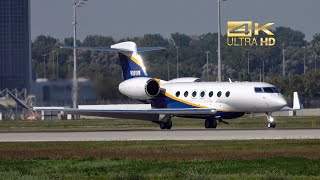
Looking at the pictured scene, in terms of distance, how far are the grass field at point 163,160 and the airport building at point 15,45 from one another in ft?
162

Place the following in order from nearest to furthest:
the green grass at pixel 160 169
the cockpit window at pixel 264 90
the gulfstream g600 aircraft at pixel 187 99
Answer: the green grass at pixel 160 169, the gulfstream g600 aircraft at pixel 187 99, the cockpit window at pixel 264 90

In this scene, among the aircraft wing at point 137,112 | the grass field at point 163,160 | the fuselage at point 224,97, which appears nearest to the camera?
the grass field at point 163,160

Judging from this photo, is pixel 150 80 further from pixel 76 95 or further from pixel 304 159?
pixel 304 159

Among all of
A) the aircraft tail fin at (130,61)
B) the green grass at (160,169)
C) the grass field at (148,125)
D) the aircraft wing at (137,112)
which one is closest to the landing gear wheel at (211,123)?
the aircraft wing at (137,112)

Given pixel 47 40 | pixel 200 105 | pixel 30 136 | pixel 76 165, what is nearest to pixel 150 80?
pixel 200 105

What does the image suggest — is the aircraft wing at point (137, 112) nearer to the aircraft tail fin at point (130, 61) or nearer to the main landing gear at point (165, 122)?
the main landing gear at point (165, 122)

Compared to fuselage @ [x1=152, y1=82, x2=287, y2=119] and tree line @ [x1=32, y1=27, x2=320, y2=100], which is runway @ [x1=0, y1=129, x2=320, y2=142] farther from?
tree line @ [x1=32, y1=27, x2=320, y2=100]

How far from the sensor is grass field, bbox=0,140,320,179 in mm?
32031

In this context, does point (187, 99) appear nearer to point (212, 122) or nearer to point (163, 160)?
point (212, 122)

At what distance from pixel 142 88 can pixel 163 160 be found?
94.7 feet

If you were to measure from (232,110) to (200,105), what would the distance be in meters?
2.28

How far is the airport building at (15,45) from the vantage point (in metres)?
96.9

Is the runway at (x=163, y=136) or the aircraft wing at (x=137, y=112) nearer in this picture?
the runway at (x=163, y=136)

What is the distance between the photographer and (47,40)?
151 meters
